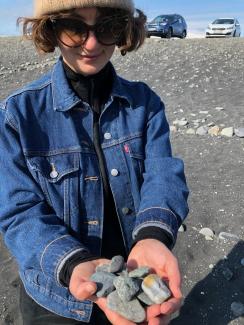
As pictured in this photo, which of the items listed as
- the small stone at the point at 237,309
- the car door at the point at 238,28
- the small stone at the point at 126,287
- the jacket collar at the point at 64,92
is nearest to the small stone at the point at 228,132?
the small stone at the point at 237,309

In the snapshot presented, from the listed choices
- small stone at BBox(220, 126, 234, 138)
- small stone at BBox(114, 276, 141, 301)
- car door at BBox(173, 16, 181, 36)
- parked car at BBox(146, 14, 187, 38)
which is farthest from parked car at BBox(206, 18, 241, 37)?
small stone at BBox(114, 276, 141, 301)

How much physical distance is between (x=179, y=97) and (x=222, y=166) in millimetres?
3792

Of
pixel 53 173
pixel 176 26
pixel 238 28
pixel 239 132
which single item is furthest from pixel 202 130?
pixel 238 28

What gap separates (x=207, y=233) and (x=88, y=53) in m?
2.86

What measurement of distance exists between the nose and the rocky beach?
2.44 meters

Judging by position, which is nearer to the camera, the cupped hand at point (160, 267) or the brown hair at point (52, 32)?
the cupped hand at point (160, 267)

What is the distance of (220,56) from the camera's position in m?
12.5

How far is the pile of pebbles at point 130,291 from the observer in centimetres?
185

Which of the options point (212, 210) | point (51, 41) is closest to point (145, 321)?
point (51, 41)

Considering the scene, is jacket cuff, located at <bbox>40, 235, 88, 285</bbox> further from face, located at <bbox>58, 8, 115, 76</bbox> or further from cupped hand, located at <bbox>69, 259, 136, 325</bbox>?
face, located at <bbox>58, 8, 115, 76</bbox>

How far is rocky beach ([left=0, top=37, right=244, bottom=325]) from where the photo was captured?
394cm

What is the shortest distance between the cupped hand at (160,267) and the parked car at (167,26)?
67.4 ft

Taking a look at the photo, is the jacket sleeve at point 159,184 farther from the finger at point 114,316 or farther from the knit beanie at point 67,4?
the knit beanie at point 67,4

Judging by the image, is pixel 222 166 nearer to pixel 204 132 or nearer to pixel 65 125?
pixel 204 132
